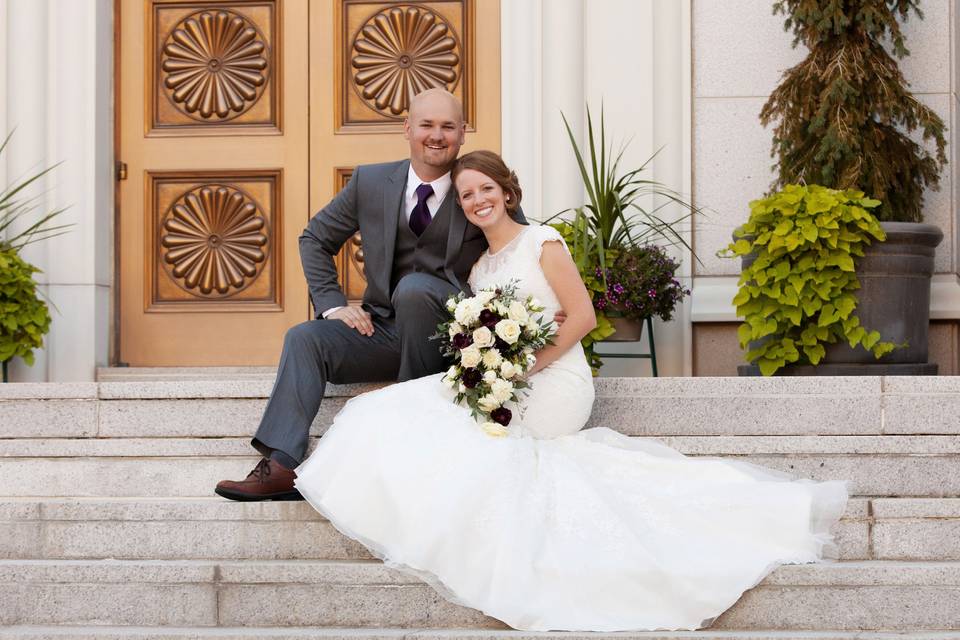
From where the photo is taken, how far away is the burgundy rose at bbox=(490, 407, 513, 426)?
12.2 ft

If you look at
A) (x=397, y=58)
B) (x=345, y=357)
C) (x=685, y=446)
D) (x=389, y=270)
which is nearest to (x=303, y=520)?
(x=345, y=357)

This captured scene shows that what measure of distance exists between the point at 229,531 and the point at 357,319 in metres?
0.87

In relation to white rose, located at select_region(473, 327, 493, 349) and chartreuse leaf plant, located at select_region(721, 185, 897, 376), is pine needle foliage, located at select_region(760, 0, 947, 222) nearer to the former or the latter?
chartreuse leaf plant, located at select_region(721, 185, 897, 376)

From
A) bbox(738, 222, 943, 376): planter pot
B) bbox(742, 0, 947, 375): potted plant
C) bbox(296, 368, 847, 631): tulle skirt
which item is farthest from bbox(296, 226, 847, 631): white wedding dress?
bbox(742, 0, 947, 375): potted plant

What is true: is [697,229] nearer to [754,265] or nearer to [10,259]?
[754,265]

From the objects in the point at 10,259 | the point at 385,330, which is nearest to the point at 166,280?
the point at 10,259

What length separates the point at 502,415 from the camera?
372cm

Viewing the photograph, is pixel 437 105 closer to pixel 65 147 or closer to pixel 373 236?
pixel 373 236

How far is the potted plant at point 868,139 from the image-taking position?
5121mm

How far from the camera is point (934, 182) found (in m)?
5.60

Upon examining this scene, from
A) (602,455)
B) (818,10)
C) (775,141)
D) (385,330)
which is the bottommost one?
(602,455)

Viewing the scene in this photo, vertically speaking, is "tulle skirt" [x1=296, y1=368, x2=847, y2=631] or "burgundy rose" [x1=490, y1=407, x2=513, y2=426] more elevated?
"burgundy rose" [x1=490, y1=407, x2=513, y2=426]

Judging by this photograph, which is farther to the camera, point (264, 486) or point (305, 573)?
point (264, 486)

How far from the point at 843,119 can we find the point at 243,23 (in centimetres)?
304
